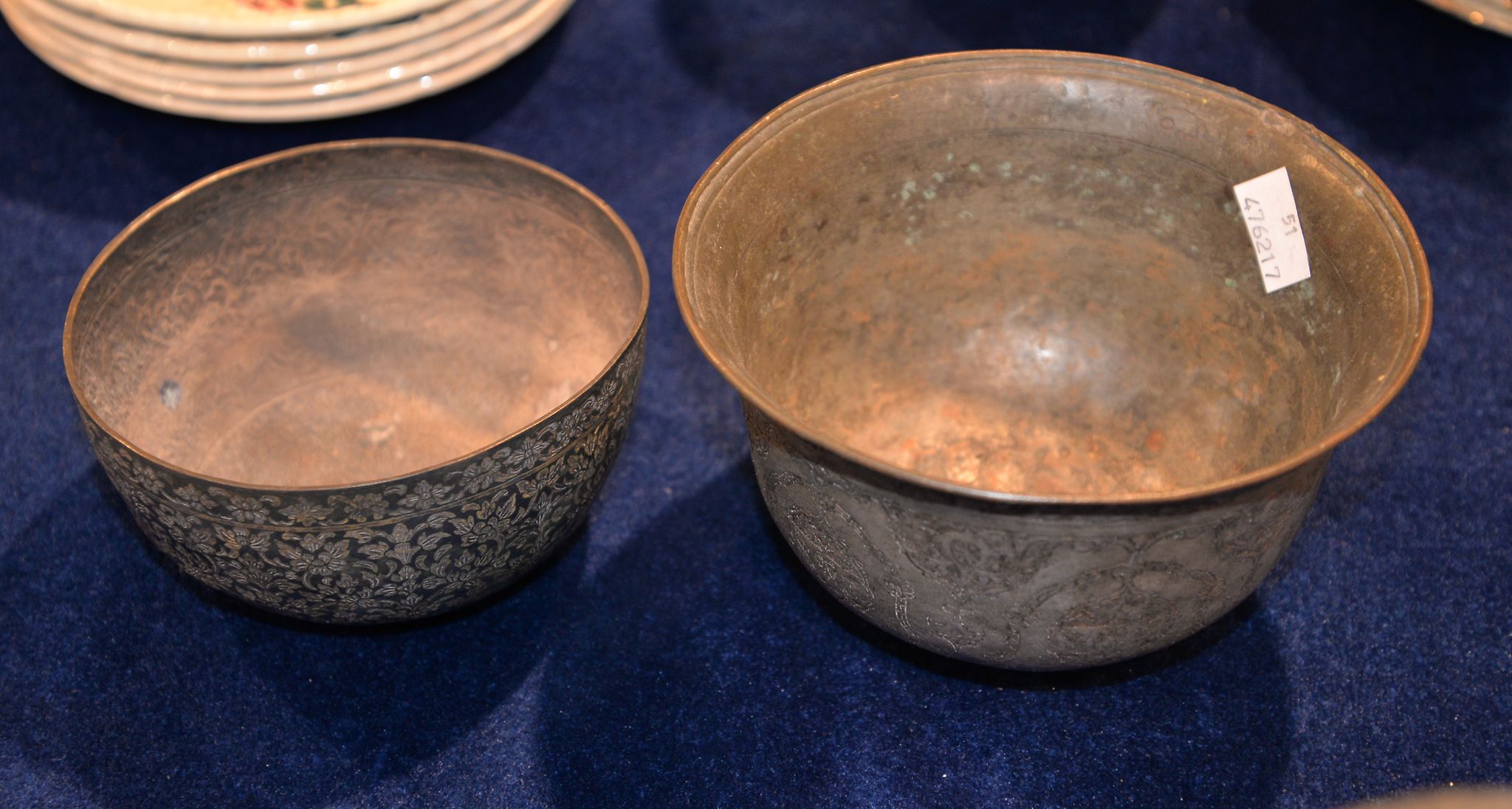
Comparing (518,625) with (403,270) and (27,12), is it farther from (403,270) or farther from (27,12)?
(27,12)

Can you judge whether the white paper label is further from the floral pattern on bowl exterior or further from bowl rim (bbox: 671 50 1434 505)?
the floral pattern on bowl exterior

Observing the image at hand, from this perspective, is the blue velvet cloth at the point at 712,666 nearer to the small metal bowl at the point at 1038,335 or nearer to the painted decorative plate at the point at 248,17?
the small metal bowl at the point at 1038,335

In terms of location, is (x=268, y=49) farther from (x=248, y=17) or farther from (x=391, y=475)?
(x=391, y=475)

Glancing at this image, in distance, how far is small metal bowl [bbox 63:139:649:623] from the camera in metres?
1.39

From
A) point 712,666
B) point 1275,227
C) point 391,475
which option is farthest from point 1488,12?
point 391,475

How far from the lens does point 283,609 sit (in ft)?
4.55

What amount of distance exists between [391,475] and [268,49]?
0.67 meters

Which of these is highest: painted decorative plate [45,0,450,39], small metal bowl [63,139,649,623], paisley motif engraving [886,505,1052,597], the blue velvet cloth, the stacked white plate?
painted decorative plate [45,0,450,39]

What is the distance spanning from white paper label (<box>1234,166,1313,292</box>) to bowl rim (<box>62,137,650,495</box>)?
26.7 inches

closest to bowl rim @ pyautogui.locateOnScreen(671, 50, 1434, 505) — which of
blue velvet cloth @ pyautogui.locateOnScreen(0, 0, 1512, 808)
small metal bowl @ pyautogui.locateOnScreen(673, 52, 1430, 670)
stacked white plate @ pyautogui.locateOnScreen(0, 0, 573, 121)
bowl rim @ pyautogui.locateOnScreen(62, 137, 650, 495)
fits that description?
small metal bowl @ pyautogui.locateOnScreen(673, 52, 1430, 670)

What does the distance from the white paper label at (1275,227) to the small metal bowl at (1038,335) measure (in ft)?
0.05

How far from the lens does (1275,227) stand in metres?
1.41

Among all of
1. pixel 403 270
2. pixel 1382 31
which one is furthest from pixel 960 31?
pixel 403 270

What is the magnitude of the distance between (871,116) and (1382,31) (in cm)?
133
